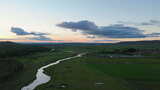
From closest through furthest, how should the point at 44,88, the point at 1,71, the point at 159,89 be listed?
the point at 159,89 < the point at 44,88 < the point at 1,71

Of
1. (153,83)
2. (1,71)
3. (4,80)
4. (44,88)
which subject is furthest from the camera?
(1,71)

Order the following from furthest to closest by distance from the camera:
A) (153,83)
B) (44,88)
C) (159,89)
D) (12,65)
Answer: (12,65) < (153,83) < (44,88) < (159,89)

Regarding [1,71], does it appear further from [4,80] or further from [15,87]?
[15,87]

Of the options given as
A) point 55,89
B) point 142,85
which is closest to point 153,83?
point 142,85

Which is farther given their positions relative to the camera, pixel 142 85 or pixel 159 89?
pixel 142 85

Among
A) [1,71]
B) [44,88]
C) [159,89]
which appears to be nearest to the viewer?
[159,89]

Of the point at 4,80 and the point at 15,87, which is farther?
the point at 4,80

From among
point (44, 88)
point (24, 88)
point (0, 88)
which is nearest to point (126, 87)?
point (44, 88)

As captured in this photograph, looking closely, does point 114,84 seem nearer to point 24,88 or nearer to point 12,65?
point 24,88
